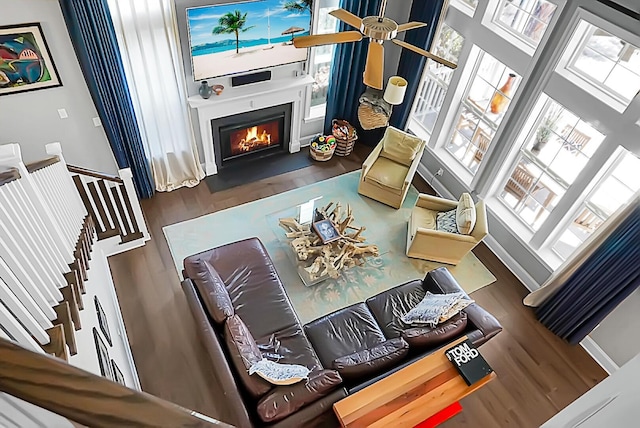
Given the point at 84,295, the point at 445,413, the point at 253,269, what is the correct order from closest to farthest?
the point at 84,295 → the point at 445,413 → the point at 253,269

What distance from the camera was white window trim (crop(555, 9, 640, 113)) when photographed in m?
3.80

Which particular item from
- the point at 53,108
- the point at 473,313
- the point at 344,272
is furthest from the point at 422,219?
the point at 53,108

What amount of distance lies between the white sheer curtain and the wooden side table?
374 cm

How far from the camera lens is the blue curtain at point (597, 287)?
3943 mm

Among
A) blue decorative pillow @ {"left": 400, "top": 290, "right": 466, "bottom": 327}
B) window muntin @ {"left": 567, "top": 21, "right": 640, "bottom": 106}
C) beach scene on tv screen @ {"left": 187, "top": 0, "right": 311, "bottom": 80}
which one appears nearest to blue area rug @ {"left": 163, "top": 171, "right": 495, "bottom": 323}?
blue decorative pillow @ {"left": 400, "top": 290, "right": 466, "bottom": 327}

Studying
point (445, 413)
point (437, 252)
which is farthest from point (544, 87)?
point (445, 413)

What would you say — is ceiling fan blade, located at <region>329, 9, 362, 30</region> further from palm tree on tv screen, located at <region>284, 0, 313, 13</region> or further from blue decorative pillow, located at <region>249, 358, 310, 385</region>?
blue decorative pillow, located at <region>249, 358, 310, 385</region>

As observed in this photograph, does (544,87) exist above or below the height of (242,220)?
above

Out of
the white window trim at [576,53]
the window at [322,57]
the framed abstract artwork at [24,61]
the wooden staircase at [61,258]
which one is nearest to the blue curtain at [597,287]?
the white window trim at [576,53]

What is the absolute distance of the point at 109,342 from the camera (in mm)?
3564

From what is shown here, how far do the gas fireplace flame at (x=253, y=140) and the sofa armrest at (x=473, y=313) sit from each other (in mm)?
3060

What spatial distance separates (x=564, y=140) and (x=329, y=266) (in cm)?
277

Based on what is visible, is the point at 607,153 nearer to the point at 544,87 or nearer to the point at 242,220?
the point at 544,87

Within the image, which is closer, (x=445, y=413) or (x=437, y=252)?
(x=445, y=413)
